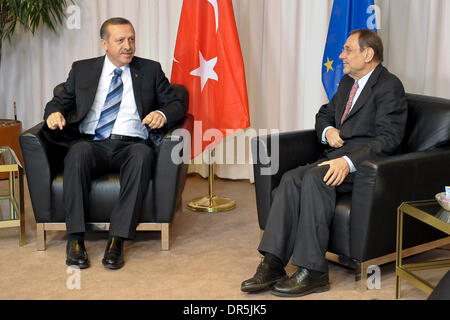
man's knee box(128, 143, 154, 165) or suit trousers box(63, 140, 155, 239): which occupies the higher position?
man's knee box(128, 143, 154, 165)

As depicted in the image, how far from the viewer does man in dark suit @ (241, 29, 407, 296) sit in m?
3.04

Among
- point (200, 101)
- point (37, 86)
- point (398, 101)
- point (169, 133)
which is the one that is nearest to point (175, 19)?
point (200, 101)

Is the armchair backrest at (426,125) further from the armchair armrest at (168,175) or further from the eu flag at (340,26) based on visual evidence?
the armchair armrest at (168,175)

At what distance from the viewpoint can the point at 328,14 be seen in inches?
189

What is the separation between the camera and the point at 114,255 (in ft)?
11.2

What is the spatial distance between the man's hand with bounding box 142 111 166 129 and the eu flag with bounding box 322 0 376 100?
128 cm

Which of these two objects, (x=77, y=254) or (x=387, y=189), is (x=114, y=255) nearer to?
(x=77, y=254)

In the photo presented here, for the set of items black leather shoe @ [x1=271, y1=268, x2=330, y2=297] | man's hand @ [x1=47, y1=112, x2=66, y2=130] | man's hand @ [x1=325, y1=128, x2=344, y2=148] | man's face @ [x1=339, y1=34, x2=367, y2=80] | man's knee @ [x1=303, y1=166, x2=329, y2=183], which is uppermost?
man's face @ [x1=339, y1=34, x2=367, y2=80]

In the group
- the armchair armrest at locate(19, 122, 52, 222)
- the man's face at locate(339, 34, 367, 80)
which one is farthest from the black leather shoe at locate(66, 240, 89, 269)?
the man's face at locate(339, 34, 367, 80)

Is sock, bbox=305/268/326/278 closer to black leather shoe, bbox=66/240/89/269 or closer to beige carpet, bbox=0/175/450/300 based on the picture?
beige carpet, bbox=0/175/450/300

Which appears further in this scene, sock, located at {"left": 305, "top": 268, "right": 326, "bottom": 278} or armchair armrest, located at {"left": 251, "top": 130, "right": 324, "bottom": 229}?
armchair armrest, located at {"left": 251, "top": 130, "right": 324, "bottom": 229}

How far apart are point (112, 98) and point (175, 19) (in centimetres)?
157

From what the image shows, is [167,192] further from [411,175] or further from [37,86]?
[37,86]

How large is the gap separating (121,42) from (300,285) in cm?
180
